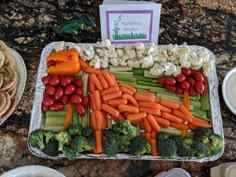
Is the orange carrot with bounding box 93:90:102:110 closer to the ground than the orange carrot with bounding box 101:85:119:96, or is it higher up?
closer to the ground

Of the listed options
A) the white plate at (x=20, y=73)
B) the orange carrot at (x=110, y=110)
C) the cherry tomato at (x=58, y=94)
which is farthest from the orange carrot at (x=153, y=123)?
the white plate at (x=20, y=73)

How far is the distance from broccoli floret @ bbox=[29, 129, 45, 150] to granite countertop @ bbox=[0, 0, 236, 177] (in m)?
0.08

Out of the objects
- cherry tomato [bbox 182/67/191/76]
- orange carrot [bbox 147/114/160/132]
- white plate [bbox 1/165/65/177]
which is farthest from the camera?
cherry tomato [bbox 182/67/191/76]

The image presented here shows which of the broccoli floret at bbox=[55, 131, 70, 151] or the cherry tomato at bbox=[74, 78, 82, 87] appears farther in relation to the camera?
the cherry tomato at bbox=[74, 78, 82, 87]

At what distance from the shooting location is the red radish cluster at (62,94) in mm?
1465

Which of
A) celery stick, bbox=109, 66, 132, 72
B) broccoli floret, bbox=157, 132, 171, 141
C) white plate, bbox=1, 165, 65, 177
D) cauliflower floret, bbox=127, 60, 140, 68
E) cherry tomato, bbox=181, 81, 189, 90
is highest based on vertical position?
cauliflower floret, bbox=127, 60, 140, 68

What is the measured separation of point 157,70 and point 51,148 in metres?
0.47

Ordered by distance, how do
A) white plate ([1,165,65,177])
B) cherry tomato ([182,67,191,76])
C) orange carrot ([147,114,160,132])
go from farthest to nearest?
cherry tomato ([182,67,191,76])
orange carrot ([147,114,160,132])
white plate ([1,165,65,177])

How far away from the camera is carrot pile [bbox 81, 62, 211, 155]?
1.43m

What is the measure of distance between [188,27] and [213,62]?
255 mm

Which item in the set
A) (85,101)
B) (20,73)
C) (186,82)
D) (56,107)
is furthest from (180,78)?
(20,73)

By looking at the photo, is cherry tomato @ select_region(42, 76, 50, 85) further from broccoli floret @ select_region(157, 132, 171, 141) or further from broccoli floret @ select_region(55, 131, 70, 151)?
broccoli floret @ select_region(157, 132, 171, 141)

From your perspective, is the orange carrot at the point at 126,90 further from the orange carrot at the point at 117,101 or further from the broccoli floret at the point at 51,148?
the broccoli floret at the point at 51,148

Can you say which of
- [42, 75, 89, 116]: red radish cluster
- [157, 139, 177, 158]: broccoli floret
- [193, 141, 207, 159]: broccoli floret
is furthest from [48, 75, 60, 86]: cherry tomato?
[193, 141, 207, 159]: broccoli floret
